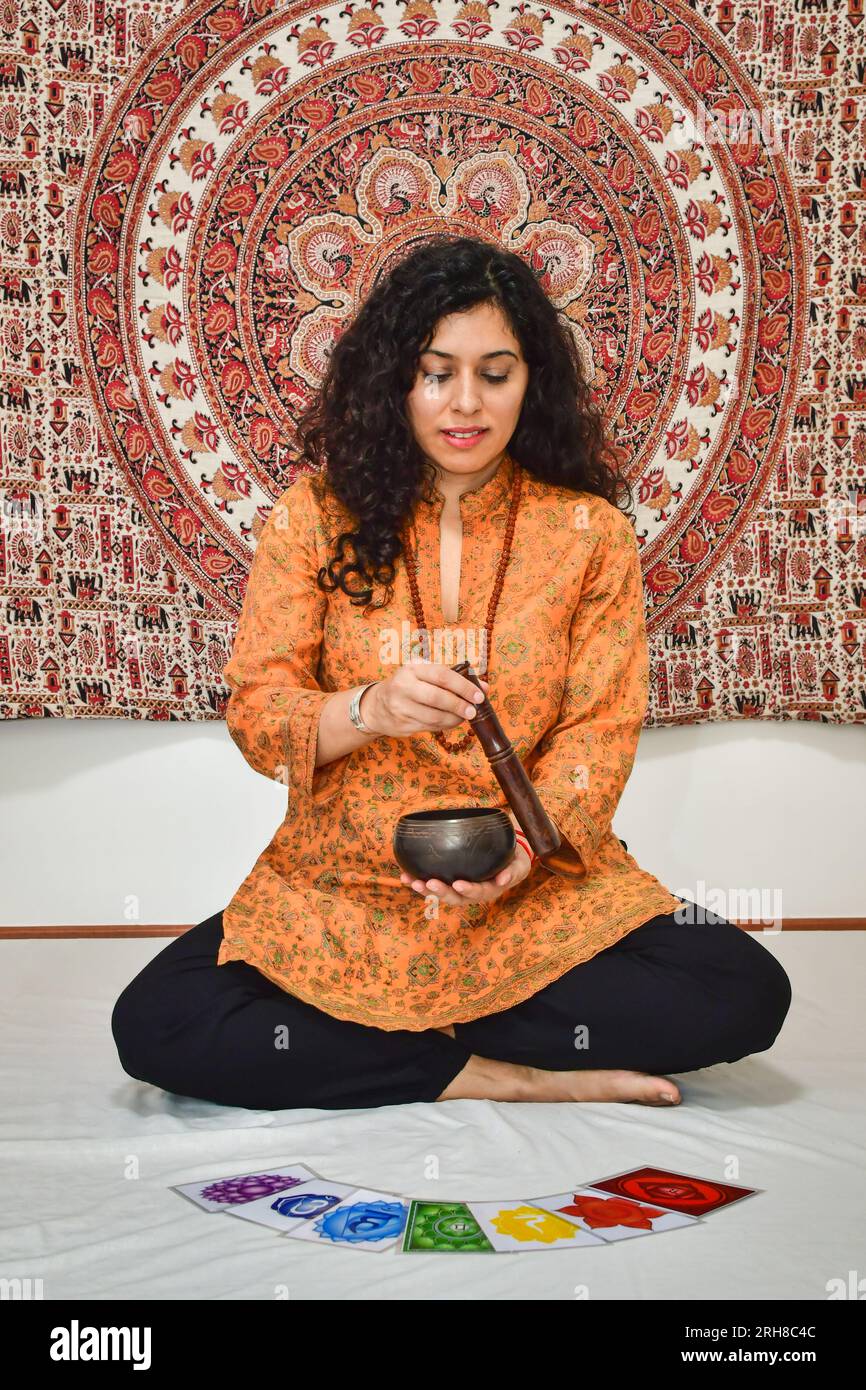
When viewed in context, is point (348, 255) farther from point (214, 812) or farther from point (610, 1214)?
point (610, 1214)

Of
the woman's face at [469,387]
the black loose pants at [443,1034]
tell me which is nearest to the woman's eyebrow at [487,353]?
the woman's face at [469,387]

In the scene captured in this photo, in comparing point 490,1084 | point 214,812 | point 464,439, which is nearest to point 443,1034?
point 490,1084

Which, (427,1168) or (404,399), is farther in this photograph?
(404,399)

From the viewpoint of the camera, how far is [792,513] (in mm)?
2951

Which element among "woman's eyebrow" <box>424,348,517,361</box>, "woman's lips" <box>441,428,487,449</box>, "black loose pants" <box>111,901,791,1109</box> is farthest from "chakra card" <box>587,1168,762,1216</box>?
"woman's eyebrow" <box>424,348,517,361</box>

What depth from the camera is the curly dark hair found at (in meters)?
2.11

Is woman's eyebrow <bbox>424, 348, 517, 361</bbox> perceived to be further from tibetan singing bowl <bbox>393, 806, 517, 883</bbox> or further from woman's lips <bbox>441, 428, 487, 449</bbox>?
tibetan singing bowl <bbox>393, 806, 517, 883</bbox>

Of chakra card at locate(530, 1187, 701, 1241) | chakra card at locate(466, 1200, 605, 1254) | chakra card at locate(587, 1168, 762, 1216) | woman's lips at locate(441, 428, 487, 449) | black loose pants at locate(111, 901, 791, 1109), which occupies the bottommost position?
chakra card at locate(587, 1168, 762, 1216)

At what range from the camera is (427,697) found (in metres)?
1.70

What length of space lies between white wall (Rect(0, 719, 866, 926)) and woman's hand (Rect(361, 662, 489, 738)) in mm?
1335

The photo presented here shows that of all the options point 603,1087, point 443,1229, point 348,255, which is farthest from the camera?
point 348,255

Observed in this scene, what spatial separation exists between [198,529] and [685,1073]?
5.18ft

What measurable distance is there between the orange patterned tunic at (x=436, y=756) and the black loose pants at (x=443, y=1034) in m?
0.04

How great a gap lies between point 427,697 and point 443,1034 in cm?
56
